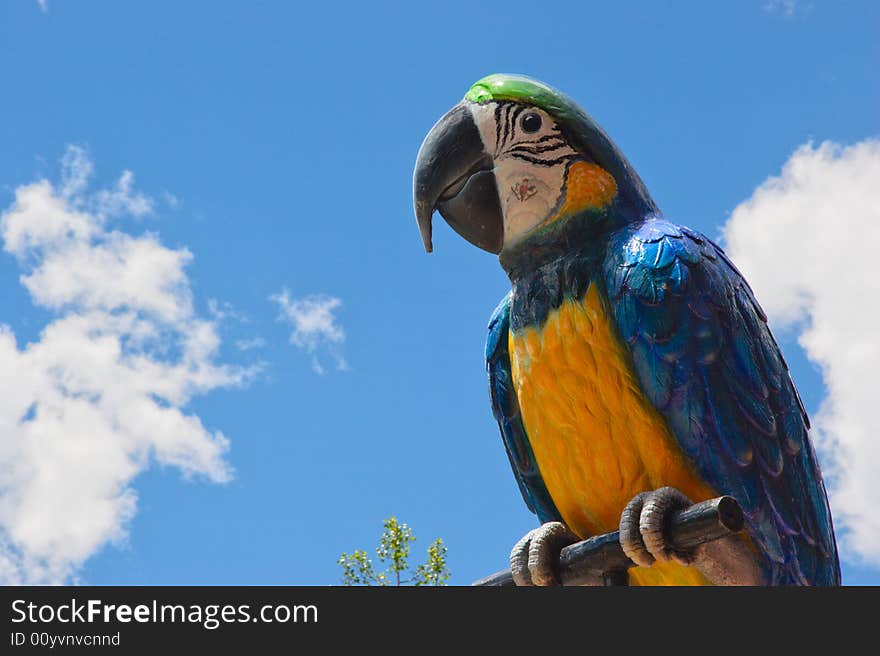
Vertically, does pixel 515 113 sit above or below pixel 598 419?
above

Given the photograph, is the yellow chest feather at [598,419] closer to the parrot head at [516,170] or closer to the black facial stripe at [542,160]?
the parrot head at [516,170]

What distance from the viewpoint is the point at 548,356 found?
4.08 m

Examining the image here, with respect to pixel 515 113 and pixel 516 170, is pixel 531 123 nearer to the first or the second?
pixel 515 113

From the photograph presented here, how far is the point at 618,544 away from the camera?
3.61 meters

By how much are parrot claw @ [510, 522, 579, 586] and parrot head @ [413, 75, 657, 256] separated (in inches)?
40.5

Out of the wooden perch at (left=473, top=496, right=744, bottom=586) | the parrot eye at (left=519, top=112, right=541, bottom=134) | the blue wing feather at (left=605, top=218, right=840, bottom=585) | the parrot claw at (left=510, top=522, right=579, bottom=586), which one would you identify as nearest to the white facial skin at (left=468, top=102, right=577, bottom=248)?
the parrot eye at (left=519, top=112, right=541, bottom=134)

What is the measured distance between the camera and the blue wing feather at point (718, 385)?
3.93m

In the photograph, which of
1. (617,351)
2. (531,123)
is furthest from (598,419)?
(531,123)

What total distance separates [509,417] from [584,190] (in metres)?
0.95

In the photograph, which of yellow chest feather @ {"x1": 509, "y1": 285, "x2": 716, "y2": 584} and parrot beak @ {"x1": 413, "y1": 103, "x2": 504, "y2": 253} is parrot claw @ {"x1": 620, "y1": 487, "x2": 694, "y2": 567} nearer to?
yellow chest feather @ {"x1": 509, "y1": 285, "x2": 716, "y2": 584}
